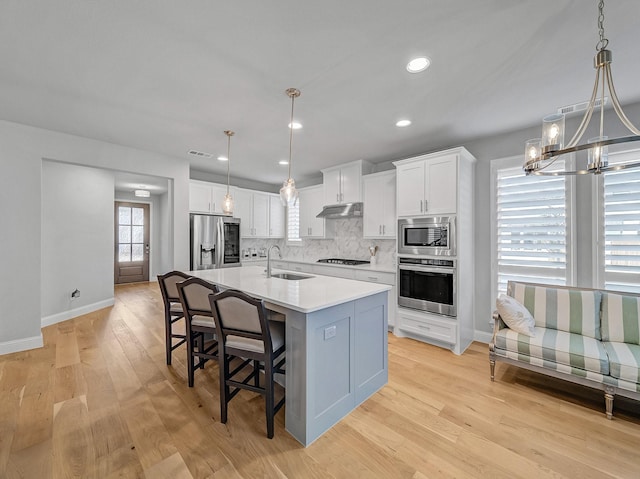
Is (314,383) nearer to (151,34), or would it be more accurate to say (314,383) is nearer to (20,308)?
(151,34)

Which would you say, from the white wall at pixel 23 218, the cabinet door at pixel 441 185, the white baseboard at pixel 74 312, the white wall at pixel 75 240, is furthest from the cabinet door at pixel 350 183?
the white baseboard at pixel 74 312

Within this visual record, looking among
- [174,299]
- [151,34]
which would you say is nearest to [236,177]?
[174,299]

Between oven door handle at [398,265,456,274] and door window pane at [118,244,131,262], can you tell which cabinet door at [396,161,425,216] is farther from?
door window pane at [118,244,131,262]

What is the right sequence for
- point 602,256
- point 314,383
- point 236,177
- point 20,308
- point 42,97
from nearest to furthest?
point 314,383, point 42,97, point 602,256, point 20,308, point 236,177

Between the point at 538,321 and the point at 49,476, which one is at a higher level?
the point at 538,321

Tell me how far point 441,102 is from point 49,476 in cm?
389

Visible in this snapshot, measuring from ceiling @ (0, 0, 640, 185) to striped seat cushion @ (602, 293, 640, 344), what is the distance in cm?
185

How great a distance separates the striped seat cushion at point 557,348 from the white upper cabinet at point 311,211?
336 centimetres

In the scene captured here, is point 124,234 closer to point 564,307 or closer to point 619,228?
point 564,307

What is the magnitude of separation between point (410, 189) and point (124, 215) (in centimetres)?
725

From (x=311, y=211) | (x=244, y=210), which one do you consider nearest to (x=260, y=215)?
(x=244, y=210)

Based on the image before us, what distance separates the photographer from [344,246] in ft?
16.6

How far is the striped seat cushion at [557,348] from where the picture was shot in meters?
2.08

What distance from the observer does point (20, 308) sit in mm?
3121
